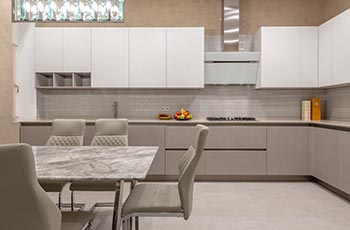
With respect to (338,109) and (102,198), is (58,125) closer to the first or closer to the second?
(102,198)

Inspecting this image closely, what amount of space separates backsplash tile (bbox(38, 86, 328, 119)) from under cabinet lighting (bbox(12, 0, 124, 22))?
2344 millimetres

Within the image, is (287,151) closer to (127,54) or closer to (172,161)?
(172,161)

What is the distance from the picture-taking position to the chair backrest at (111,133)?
3.64 m

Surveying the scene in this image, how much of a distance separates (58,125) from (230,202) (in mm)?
2079

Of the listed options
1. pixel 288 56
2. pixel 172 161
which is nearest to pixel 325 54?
pixel 288 56

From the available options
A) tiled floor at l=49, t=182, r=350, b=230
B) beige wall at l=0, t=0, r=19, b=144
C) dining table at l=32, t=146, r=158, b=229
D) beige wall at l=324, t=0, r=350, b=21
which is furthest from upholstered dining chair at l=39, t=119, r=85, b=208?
beige wall at l=324, t=0, r=350, b=21

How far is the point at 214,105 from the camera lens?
5.54m

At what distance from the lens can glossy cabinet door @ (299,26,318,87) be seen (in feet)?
16.6

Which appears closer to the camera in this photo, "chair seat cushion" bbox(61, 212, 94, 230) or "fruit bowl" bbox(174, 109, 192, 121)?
"chair seat cushion" bbox(61, 212, 94, 230)

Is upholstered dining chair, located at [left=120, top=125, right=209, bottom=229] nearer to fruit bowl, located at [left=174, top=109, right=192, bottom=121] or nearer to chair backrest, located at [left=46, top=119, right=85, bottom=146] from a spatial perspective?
chair backrest, located at [left=46, top=119, right=85, bottom=146]

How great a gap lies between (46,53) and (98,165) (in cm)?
358

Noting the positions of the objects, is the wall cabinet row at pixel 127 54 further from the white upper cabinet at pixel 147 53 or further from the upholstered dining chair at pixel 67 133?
the upholstered dining chair at pixel 67 133

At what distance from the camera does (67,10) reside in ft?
10.6

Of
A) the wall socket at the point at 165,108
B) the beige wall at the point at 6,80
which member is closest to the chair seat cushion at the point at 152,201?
the beige wall at the point at 6,80
